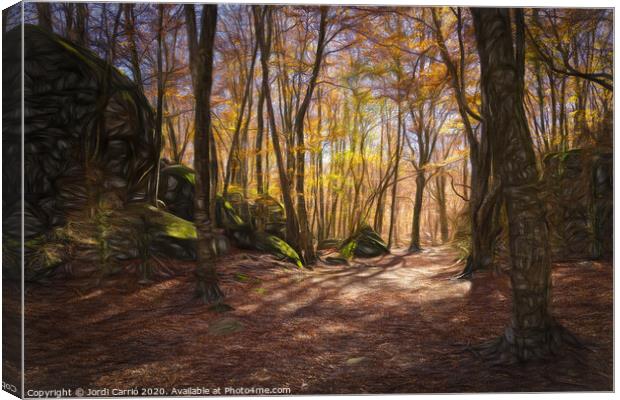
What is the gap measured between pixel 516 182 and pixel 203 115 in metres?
3.88

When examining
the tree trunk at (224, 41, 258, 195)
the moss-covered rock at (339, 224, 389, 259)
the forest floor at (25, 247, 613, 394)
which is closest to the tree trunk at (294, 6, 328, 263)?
the forest floor at (25, 247, 613, 394)

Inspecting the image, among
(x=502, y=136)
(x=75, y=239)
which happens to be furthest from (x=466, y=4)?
(x=75, y=239)

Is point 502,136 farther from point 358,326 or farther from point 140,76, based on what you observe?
point 140,76

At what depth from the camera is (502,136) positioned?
196 inches

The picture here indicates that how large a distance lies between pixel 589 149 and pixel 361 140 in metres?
2.86

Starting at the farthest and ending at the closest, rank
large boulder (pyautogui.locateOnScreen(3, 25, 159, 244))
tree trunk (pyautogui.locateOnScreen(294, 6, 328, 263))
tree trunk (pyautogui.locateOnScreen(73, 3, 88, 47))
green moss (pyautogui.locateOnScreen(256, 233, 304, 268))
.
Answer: green moss (pyautogui.locateOnScreen(256, 233, 304, 268))
tree trunk (pyautogui.locateOnScreen(294, 6, 328, 263))
tree trunk (pyautogui.locateOnScreen(73, 3, 88, 47))
large boulder (pyautogui.locateOnScreen(3, 25, 159, 244))

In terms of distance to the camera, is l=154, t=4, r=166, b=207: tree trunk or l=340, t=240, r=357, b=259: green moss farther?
l=340, t=240, r=357, b=259: green moss

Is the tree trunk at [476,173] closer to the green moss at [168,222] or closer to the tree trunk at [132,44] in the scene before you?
the green moss at [168,222]

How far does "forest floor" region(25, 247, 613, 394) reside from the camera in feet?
15.7
